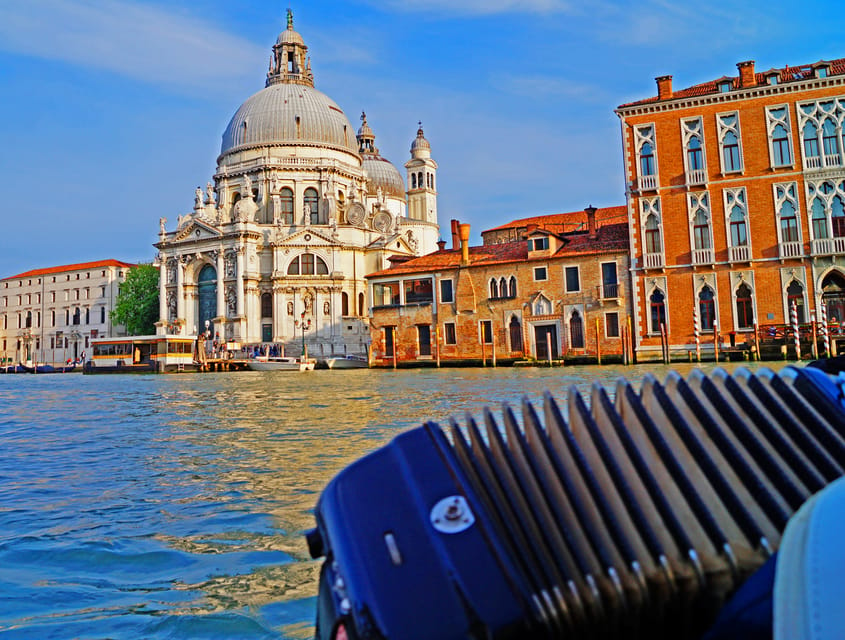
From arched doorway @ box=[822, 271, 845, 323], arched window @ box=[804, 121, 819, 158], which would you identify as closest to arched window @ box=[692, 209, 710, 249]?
arched window @ box=[804, 121, 819, 158]

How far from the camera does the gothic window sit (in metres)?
22.1

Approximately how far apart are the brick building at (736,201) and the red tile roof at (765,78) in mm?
41

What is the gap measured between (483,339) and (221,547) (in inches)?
951

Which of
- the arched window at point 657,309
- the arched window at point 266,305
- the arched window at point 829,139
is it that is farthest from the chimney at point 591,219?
the arched window at point 266,305

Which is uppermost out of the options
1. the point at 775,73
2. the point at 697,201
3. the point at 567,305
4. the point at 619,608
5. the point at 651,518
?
the point at 775,73

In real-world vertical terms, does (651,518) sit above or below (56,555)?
above

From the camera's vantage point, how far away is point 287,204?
4769 cm

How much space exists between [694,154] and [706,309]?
5.43 meters

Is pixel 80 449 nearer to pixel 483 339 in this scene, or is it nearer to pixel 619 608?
pixel 619 608

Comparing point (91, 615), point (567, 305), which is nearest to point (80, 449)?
point (91, 615)

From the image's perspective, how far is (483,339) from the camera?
2689 centimetres

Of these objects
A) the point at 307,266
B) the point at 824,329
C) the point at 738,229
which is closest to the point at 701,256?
the point at 738,229

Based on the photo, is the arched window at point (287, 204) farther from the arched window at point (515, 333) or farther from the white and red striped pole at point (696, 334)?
the white and red striped pole at point (696, 334)

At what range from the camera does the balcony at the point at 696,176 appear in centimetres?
2239
